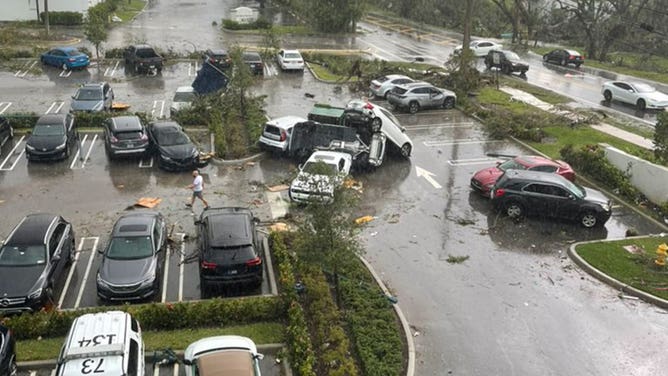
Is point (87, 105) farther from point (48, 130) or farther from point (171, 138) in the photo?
point (171, 138)

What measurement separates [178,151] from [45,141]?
5.20m

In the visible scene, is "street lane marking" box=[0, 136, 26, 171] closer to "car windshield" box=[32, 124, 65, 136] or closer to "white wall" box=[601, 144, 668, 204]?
"car windshield" box=[32, 124, 65, 136]

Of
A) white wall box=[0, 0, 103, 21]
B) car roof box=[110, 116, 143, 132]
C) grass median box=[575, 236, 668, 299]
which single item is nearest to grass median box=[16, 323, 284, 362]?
grass median box=[575, 236, 668, 299]

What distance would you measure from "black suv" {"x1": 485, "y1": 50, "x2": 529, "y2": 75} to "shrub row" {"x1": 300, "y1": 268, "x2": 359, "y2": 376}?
32.2m

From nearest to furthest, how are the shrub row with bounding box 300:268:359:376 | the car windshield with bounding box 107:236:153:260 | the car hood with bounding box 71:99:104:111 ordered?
the shrub row with bounding box 300:268:359:376
the car windshield with bounding box 107:236:153:260
the car hood with bounding box 71:99:104:111

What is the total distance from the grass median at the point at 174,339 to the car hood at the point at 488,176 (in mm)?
10764

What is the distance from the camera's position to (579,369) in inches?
537

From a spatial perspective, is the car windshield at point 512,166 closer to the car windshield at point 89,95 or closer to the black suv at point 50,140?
the black suv at point 50,140

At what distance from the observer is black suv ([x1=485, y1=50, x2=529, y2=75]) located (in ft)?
144

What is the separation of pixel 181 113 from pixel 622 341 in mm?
21455

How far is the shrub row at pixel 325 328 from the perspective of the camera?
42.8ft

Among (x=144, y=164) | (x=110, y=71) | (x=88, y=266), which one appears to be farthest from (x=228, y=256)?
(x=110, y=71)

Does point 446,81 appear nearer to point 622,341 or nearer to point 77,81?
point 77,81

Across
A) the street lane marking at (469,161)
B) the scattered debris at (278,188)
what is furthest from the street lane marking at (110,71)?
the street lane marking at (469,161)
